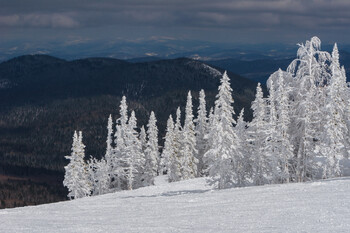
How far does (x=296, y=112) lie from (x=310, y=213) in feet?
55.8

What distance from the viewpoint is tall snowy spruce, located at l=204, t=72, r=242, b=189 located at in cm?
3647

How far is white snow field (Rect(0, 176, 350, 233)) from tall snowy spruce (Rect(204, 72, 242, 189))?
5.51 meters

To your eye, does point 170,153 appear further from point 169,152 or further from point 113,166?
point 113,166

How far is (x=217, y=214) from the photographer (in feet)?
74.1

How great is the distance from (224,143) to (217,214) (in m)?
14.6

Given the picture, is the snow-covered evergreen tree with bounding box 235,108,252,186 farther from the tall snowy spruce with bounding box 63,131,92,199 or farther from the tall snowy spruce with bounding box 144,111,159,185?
the tall snowy spruce with bounding box 63,131,92,199

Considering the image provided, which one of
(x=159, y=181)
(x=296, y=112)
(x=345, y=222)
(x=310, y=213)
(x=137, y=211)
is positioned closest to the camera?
(x=345, y=222)

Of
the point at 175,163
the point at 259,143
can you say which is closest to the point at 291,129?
the point at 259,143

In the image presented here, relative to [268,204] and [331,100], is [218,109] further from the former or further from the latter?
[268,204]

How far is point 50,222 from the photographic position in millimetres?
23312

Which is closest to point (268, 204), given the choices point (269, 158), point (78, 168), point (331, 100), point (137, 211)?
point (137, 211)

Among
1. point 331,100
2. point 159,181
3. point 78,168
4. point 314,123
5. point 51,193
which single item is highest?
point 331,100

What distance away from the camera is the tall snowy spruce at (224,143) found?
3647 cm

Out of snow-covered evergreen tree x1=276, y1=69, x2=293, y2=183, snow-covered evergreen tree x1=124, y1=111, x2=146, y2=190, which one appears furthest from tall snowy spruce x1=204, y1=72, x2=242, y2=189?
snow-covered evergreen tree x1=124, y1=111, x2=146, y2=190
